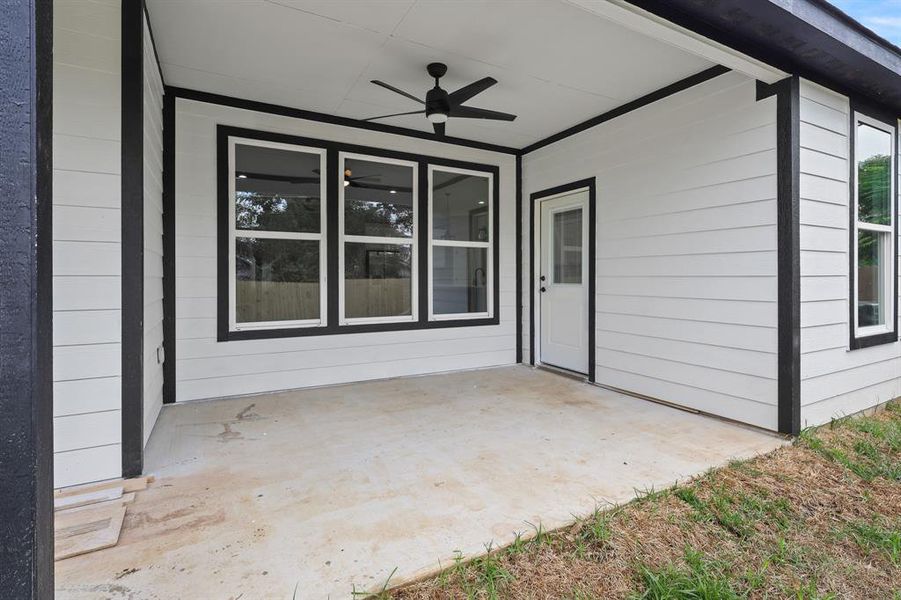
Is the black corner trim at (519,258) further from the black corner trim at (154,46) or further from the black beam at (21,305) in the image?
the black beam at (21,305)

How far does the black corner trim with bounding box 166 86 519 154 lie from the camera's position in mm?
3840

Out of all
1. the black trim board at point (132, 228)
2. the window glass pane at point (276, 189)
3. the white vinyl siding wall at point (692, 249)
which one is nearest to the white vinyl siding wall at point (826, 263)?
the white vinyl siding wall at point (692, 249)

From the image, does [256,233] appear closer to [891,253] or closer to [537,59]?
[537,59]

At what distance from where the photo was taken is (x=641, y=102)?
3986 mm

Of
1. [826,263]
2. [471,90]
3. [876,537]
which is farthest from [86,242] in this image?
[826,263]

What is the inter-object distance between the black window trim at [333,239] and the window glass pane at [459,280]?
0.44 ft

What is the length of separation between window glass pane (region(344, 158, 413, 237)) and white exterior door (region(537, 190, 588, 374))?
1669mm

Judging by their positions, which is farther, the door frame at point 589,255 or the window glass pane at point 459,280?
the window glass pane at point 459,280

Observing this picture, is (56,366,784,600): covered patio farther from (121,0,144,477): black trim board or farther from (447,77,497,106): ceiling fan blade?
(447,77,497,106): ceiling fan blade

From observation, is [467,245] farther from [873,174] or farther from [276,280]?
[873,174]

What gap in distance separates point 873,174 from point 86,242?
5608mm

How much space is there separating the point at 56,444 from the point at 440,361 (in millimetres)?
3378

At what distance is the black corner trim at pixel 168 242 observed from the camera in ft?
12.2

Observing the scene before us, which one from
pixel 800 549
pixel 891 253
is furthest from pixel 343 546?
pixel 891 253
